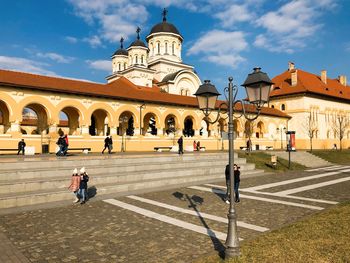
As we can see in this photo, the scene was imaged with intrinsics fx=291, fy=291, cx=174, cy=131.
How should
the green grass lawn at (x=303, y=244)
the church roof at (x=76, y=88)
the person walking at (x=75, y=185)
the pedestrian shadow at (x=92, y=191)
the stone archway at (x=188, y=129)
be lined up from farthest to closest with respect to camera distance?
the stone archway at (x=188, y=129) → the church roof at (x=76, y=88) → the pedestrian shadow at (x=92, y=191) → the person walking at (x=75, y=185) → the green grass lawn at (x=303, y=244)

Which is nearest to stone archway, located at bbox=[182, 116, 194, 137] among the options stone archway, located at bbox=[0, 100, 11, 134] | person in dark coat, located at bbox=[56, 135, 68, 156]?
stone archway, located at bbox=[0, 100, 11, 134]

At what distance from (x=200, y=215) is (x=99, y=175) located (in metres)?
7.62

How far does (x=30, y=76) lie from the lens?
2800 cm

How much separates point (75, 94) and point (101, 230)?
2249cm

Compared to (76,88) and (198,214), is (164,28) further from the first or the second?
(198,214)

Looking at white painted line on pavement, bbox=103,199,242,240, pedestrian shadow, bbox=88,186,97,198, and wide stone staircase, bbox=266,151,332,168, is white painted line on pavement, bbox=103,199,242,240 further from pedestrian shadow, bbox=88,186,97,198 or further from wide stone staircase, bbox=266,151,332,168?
wide stone staircase, bbox=266,151,332,168

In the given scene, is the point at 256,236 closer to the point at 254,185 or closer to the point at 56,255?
the point at 56,255

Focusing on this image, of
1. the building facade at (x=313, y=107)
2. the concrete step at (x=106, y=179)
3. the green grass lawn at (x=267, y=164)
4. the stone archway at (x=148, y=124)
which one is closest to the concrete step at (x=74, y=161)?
the concrete step at (x=106, y=179)

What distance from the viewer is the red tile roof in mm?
54844

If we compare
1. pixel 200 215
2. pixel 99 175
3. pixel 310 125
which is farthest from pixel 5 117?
pixel 310 125

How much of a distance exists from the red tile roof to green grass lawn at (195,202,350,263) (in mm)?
49242

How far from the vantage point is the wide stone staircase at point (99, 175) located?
1248cm

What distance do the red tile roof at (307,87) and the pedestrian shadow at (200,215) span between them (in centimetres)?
4629

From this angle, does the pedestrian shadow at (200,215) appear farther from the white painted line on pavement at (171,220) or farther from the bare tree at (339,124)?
the bare tree at (339,124)
